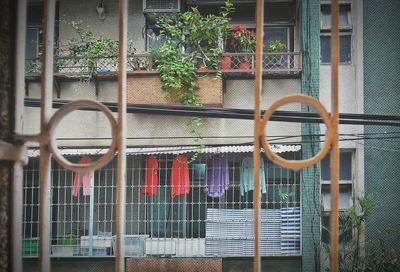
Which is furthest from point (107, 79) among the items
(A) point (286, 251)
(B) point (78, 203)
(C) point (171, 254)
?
(A) point (286, 251)

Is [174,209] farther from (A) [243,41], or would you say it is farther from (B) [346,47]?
(B) [346,47]

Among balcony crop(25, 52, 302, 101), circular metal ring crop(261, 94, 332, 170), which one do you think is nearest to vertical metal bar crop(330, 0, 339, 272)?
circular metal ring crop(261, 94, 332, 170)

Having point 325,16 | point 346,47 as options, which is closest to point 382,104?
point 346,47

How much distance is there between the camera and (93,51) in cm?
813

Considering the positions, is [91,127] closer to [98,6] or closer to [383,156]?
[98,6]

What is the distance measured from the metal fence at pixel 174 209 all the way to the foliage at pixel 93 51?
67.4 inches

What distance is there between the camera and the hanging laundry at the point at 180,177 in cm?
818

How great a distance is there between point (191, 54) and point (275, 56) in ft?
4.92

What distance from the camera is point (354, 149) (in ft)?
27.6

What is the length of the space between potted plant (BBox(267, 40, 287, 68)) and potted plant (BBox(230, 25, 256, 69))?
33 cm

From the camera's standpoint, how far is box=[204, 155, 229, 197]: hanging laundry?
26.7 feet

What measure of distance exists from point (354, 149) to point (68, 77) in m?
5.16

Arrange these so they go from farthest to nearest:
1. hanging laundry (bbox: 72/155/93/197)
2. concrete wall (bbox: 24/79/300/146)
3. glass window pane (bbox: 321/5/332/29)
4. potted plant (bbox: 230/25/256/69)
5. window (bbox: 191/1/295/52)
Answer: window (bbox: 191/1/295/52)
glass window pane (bbox: 321/5/332/29)
concrete wall (bbox: 24/79/300/146)
potted plant (bbox: 230/25/256/69)
hanging laundry (bbox: 72/155/93/197)

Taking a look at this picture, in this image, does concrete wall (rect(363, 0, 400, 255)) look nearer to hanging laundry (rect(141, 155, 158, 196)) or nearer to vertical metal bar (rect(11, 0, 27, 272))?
hanging laundry (rect(141, 155, 158, 196))
